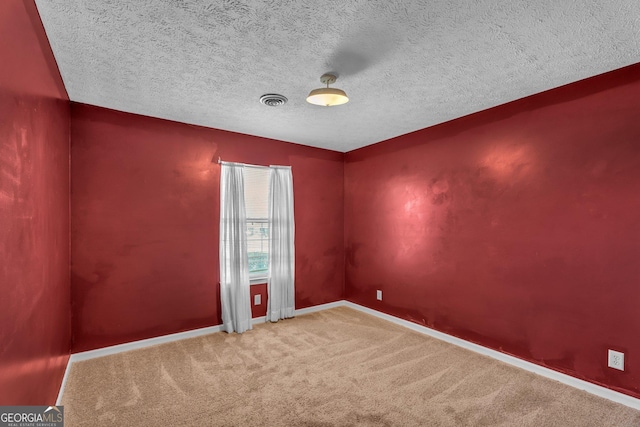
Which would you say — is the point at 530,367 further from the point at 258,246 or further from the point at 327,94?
the point at 258,246

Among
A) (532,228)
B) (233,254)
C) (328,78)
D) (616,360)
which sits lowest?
(616,360)

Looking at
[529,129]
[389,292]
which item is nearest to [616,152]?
[529,129]

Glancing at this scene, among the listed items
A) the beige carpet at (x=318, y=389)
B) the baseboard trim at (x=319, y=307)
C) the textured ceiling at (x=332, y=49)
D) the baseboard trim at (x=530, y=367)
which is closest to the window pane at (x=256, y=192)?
the textured ceiling at (x=332, y=49)

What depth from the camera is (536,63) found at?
7.54ft

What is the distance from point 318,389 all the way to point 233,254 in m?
1.93

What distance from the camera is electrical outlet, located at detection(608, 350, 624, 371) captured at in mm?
2375

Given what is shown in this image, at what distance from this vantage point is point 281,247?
4324 mm

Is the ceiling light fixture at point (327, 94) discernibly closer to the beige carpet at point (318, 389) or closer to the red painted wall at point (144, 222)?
the red painted wall at point (144, 222)

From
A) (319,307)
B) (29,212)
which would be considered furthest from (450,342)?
(29,212)

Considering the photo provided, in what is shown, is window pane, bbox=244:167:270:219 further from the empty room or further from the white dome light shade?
the white dome light shade

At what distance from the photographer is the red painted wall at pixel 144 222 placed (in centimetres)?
306

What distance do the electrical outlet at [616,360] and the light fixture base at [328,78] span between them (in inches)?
119

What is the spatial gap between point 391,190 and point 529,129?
5.76 ft

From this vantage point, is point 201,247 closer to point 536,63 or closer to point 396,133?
point 396,133
